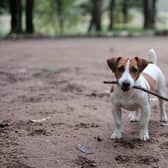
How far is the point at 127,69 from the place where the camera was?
16.0ft

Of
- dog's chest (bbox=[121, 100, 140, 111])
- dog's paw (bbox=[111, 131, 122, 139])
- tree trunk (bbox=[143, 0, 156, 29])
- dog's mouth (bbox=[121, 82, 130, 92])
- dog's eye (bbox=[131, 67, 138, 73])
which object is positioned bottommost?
tree trunk (bbox=[143, 0, 156, 29])

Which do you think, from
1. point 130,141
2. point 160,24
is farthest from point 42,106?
point 160,24

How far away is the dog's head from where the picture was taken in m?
4.80

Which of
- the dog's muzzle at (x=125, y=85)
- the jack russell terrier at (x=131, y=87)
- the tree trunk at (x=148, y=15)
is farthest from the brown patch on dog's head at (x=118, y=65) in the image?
the tree trunk at (x=148, y=15)

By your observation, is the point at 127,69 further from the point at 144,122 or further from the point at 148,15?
the point at 148,15

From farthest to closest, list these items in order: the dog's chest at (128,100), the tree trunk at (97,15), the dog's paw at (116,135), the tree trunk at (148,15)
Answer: the tree trunk at (148,15) < the tree trunk at (97,15) < the dog's paw at (116,135) < the dog's chest at (128,100)

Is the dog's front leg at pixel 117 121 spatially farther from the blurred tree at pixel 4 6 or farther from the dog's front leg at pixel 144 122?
the blurred tree at pixel 4 6

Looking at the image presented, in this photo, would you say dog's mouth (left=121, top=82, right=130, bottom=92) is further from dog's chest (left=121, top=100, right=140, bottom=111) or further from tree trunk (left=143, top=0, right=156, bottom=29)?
tree trunk (left=143, top=0, right=156, bottom=29)

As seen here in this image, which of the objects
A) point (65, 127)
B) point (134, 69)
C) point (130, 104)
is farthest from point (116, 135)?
point (134, 69)

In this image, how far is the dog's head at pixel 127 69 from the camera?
4797 mm

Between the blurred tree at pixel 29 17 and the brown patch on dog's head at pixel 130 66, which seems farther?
the blurred tree at pixel 29 17

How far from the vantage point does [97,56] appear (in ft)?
50.4

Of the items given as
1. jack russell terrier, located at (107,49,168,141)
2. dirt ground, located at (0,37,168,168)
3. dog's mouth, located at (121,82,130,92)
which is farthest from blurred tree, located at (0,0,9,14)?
dog's mouth, located at (121,82,130,92)

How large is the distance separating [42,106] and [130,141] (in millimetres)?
2080
